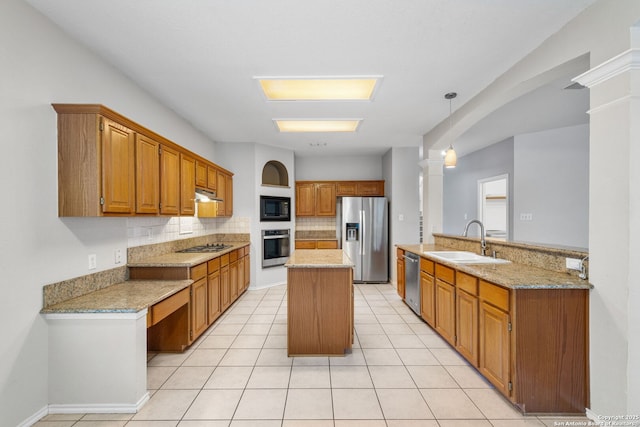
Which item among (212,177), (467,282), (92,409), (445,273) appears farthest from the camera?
(212,177)

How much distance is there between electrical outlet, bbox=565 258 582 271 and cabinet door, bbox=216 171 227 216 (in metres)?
4.07

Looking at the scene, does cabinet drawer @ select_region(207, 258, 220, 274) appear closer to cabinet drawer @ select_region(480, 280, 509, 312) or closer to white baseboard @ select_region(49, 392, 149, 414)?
white baseboard @ select_region(49, 392, 149, 414)

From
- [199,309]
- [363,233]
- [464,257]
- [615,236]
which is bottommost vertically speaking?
[199,309]

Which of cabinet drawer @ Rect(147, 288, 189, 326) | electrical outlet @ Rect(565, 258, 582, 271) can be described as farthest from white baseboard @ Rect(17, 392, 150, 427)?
electrical outlet @ Rect(565, 258, 582, 271)

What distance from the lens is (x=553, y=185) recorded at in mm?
4750

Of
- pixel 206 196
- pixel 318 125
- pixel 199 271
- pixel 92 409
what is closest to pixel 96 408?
pixel 92 409

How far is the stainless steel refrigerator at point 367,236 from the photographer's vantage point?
5.43 m

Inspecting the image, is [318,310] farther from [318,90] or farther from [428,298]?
[318,90]

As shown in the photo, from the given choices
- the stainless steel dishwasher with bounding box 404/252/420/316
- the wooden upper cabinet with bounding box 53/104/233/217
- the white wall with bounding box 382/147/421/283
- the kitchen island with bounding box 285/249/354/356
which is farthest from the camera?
the white wall with bounding box 382/147/421/283

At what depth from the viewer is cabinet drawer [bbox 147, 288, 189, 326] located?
2.12m

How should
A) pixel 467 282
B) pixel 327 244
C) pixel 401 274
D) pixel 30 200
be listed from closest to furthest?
pixel 30 200 < pixel 467 282 < pixel 401 274 < pixel 327 244

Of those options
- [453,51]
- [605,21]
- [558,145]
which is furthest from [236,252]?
[558,145]

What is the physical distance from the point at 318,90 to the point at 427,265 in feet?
7.80

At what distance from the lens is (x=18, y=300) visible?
1689mm
